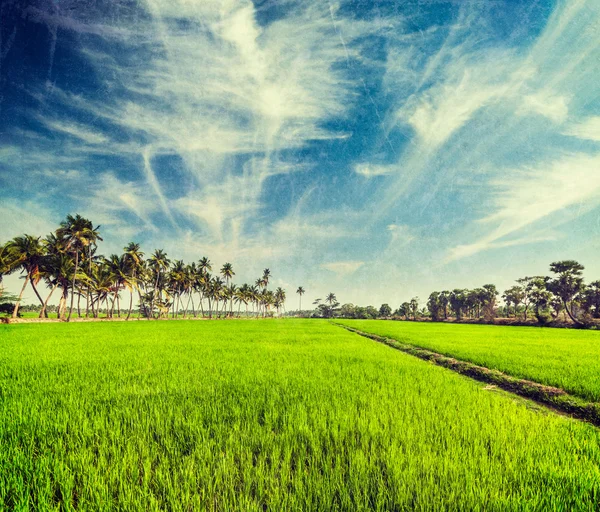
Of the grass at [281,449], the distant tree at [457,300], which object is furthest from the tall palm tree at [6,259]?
the distant tree at [457,300]

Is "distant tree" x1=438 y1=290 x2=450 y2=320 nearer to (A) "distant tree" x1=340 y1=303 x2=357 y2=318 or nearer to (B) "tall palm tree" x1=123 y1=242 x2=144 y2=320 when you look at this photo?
(A) "distant tree" x1=340 y1=303 x2=357 y2=318

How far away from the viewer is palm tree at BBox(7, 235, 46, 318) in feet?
103

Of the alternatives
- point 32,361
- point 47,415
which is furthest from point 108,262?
point 47,415

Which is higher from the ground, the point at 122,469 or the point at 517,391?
the point at 122,469

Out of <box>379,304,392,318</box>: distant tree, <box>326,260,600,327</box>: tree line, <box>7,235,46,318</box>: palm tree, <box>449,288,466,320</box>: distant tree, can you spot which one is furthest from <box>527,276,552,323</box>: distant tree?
<box>7,235,46,318</box>: palm tree

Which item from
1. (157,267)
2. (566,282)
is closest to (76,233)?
(157,267)

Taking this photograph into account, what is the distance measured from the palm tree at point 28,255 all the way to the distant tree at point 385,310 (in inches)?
4031

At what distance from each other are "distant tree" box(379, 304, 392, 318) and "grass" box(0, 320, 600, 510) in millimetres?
109839

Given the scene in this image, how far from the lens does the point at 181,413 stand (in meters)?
4.20

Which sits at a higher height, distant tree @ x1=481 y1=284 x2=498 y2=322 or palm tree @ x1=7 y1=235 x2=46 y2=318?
palm tree @ x1=7 y1=235 x2=46 y2=318

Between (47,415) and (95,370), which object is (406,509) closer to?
(47,415)

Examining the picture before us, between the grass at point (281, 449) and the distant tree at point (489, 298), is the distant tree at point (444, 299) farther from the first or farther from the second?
the grass at point (281, 449)

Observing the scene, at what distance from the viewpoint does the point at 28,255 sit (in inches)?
1293

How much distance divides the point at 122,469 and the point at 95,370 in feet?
19.3
